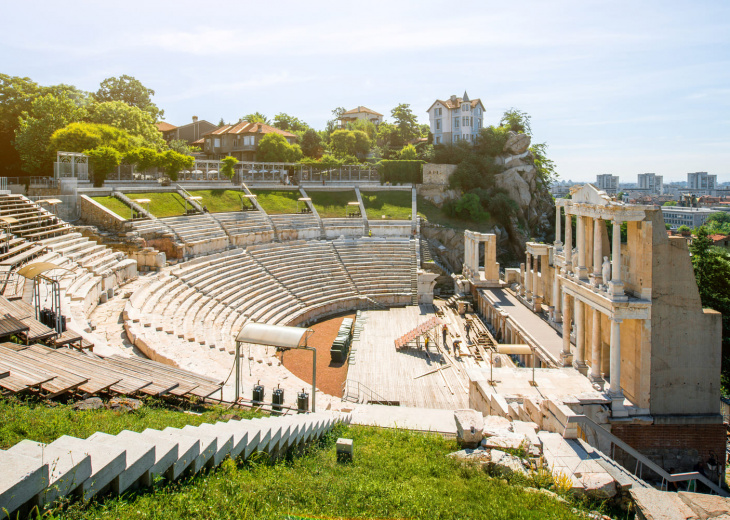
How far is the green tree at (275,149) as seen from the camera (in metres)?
58.7

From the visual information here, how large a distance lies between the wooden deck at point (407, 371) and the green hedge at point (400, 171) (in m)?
29.2

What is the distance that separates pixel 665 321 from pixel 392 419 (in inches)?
359

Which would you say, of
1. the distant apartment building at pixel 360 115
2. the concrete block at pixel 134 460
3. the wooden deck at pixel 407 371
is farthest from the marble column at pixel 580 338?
the distant apartment building at pixel 360 115

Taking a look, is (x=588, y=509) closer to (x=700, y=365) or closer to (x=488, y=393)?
(x=488, y=393)

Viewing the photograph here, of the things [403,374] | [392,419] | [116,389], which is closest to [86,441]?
[116,389]

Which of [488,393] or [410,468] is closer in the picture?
[410,468]

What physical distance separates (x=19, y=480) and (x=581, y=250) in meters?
18.7

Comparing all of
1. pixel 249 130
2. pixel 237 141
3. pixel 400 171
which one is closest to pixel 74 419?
pixel 400 171

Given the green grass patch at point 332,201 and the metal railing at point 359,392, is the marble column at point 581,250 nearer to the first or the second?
the metal railing at point 359,392

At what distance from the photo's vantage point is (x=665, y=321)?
16.1 m

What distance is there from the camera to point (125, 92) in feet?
198

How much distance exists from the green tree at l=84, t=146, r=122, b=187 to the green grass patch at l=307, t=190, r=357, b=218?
16714 millimetres

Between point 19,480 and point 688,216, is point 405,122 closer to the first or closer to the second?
point 19,480

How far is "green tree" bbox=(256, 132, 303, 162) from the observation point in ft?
192
